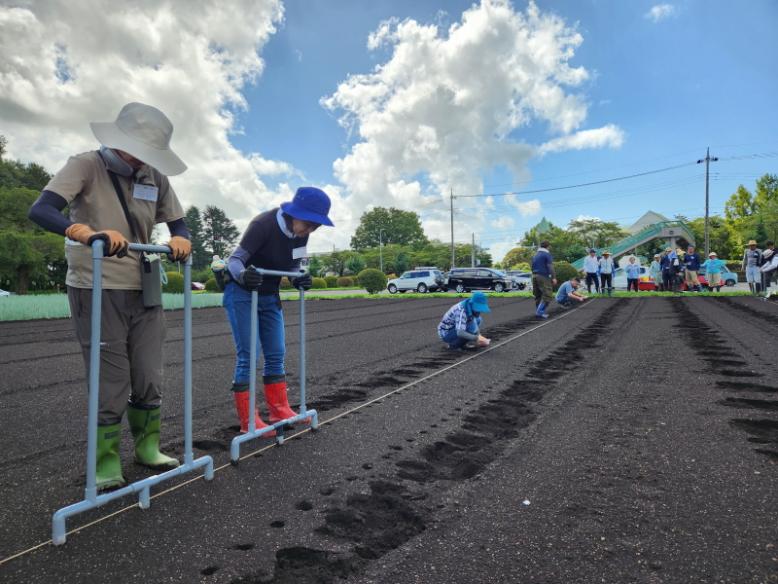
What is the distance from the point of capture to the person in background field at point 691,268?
17938 mm

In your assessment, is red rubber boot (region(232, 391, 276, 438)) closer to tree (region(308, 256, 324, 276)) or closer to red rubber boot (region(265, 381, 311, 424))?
red rubber boot (region(265, 381, 311, 424))

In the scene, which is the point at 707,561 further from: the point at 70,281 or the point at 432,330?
the point at 432,330

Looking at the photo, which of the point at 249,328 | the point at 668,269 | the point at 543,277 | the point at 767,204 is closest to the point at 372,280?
the point at 668,269

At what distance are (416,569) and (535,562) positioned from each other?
44cm

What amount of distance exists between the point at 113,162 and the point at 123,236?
1.24 ft

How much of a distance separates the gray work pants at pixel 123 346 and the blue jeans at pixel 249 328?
1.90 feet

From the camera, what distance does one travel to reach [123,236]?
2211mm

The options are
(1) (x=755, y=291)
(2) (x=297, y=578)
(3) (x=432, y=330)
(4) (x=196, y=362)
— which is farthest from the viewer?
(1) (x=755, y=291)

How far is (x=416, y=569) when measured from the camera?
65.5 inches

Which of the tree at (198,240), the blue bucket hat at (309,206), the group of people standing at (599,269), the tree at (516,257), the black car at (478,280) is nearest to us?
the blue bucket hat at (309,206)

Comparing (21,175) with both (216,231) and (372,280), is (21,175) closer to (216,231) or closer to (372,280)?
(372,280)

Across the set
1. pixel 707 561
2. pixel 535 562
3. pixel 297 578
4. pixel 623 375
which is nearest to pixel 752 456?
pixel 707 561

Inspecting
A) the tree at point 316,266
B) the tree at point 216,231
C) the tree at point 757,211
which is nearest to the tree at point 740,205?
the tree at point 757,211

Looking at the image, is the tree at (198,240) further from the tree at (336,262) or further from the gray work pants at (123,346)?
the gray work pants at (123,346)
